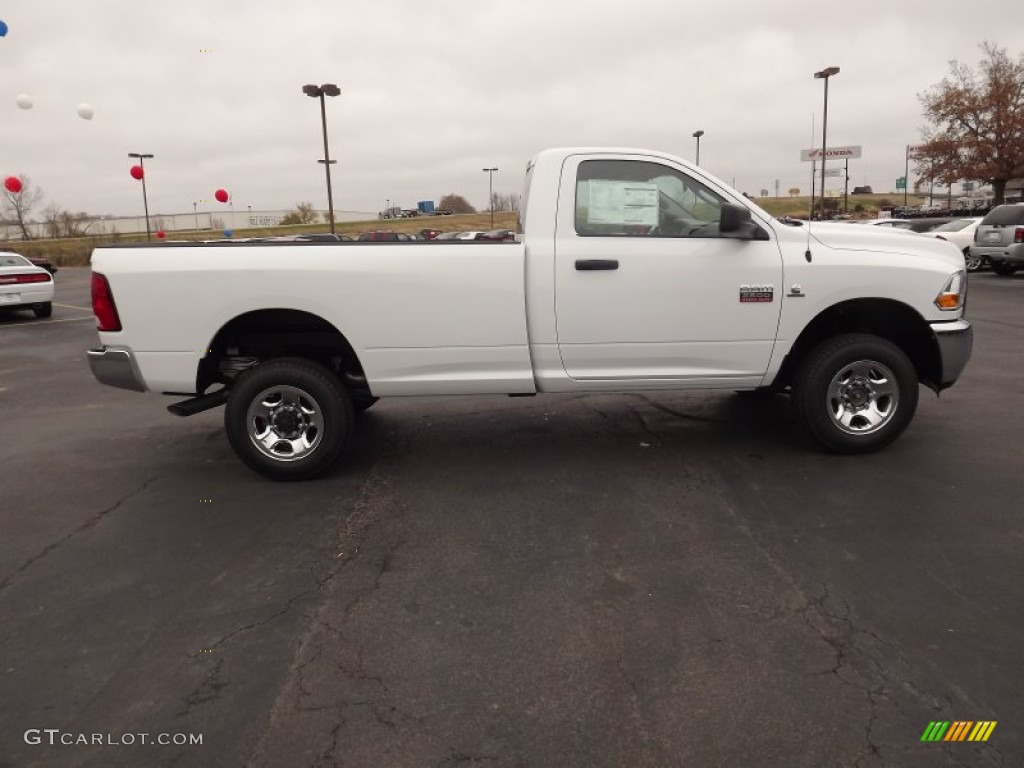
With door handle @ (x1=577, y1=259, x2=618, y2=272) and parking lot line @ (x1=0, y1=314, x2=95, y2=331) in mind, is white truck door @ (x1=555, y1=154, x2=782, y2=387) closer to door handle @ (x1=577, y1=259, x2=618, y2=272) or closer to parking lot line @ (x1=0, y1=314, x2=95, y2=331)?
door handle @ (x1=577, y1=259, x2=618, y2=272)

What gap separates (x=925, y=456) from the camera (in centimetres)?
500

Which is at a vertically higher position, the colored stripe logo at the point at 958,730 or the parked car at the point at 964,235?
the parked car at the point at 964,235

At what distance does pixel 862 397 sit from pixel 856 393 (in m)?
0.05

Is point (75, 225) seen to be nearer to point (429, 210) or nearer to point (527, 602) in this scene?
point (429, 210)

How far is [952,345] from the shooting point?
486cm

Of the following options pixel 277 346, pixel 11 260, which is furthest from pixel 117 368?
pixel 11 260

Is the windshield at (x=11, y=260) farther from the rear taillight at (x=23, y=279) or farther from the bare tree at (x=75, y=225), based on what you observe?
the bare tree at (x=75, y=225)

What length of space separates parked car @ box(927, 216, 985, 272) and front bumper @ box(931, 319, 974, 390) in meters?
17.3

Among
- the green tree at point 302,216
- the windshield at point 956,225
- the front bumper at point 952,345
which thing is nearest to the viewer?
the front bumper at point 952,345

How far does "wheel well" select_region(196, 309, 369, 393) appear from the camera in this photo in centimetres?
483

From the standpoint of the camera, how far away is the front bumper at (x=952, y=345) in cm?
485

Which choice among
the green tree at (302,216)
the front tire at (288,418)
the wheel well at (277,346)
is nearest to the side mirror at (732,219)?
the wheel well at (277,346)

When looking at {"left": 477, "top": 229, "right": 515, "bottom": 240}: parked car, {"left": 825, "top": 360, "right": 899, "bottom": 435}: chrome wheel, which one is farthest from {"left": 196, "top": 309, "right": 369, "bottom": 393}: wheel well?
{"left": 825, "top": 360, "right": 899, "bottom": 435}: chrome wheel

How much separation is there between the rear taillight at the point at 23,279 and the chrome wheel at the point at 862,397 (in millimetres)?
16905
